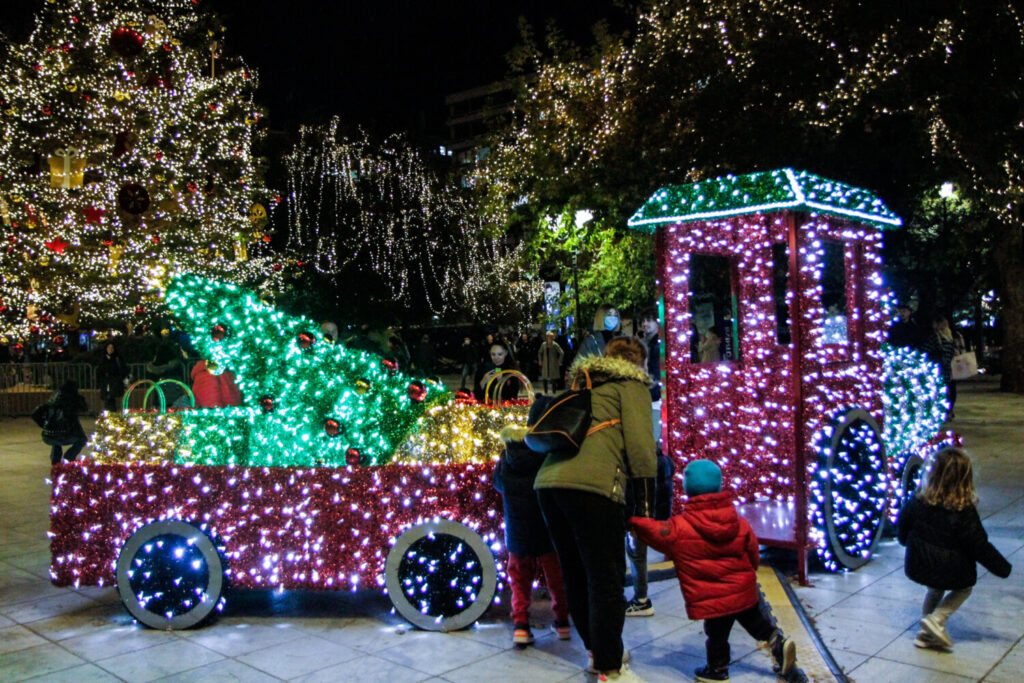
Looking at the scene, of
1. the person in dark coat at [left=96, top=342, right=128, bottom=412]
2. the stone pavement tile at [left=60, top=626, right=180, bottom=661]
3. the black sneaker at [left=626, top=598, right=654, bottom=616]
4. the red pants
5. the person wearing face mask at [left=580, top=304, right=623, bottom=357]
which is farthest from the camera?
the person in dark coat at [left=96, top=342, right=128, bottom=412]

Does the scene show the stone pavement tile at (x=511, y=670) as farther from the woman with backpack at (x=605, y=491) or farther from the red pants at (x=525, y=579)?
the woman with backpack at (x=605, y=491)

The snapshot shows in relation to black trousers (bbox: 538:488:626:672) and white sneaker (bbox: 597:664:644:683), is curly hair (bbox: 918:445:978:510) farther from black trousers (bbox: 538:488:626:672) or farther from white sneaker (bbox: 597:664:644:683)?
white sneaker (bbox: 597:664:644:683)

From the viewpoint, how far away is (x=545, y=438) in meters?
3.76

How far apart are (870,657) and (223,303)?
4413mm

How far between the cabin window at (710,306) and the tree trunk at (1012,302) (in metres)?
6.04

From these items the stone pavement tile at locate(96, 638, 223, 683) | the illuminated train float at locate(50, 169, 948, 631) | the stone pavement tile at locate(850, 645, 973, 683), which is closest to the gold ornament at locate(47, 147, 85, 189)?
the illuminated train float at locate(50, 169, 948, 631)

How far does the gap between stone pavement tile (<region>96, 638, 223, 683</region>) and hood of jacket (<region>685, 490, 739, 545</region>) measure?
2738 millimetres

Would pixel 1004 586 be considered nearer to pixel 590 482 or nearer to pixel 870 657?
pixel 870 657

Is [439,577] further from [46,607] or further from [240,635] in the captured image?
[46,607]

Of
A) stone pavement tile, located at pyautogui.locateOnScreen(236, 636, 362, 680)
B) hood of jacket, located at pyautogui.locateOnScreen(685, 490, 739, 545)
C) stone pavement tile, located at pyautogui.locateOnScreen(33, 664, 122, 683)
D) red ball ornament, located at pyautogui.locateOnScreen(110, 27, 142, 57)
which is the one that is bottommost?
stone pavement tile, located at pyautogui.locateOnScreen(236, 636, 362, 680)

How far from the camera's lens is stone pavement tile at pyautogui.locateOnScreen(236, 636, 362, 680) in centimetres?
432

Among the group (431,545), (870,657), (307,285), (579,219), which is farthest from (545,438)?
(307,285)

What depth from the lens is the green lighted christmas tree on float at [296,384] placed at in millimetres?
5363

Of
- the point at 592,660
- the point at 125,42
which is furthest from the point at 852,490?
the point at 125,42
